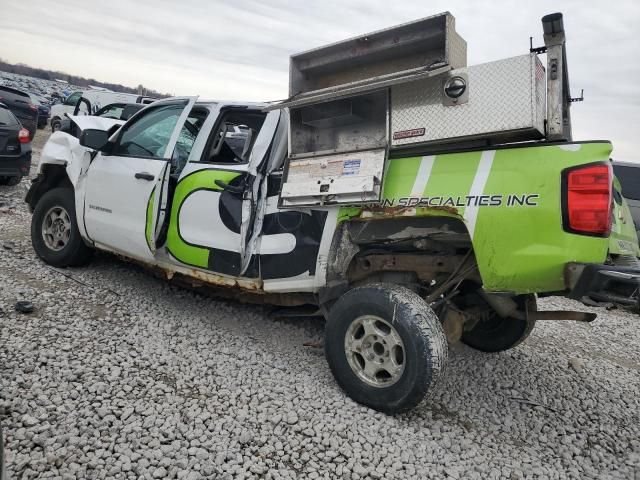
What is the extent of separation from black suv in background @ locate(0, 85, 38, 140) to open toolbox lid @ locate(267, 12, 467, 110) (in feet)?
43.1

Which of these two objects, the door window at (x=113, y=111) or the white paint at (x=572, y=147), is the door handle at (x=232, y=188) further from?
the door window at (x=113, y=111)

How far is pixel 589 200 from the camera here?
2.27 metres

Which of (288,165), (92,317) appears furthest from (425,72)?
(92,317)

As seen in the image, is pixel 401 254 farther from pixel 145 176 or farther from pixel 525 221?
pixel 145 176

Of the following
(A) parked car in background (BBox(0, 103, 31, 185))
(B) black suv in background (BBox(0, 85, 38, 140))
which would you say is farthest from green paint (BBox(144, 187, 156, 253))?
(B) black suv in background (BBox(0, 85, 38, 140))

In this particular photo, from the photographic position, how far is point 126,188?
4.17 meters

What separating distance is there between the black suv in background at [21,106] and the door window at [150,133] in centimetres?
1136

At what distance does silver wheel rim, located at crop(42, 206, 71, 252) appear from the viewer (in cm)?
484

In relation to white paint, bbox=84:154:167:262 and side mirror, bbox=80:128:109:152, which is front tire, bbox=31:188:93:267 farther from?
side mirror, bbox=80:128:109:152

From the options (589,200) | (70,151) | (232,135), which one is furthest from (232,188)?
(589,200)

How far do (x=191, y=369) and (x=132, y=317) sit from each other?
1028 mm

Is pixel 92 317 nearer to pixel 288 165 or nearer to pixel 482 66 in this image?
pixel 288 165

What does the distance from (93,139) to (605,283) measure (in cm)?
414

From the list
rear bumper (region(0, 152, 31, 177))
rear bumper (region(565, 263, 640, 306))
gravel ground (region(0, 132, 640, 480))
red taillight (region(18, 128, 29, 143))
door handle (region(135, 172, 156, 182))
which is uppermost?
red taillight (region(18, 128, 29, 143))
